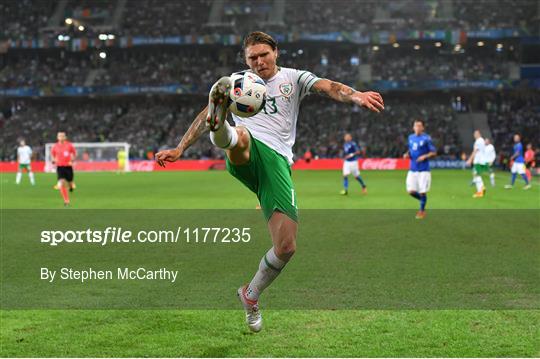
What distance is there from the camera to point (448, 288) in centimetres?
784

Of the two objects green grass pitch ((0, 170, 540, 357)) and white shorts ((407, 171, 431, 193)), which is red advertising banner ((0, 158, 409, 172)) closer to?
→ white shorts ((407, 171, 431, 193))

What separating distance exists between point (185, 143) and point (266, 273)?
5.01ft

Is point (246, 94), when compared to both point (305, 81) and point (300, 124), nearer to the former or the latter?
point (305, 81)

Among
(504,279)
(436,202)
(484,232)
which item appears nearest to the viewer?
(504,279)

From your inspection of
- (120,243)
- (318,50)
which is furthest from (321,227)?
(318,50)

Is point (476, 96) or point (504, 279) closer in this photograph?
point (504, 279)

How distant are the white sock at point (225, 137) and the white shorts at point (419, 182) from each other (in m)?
11.4

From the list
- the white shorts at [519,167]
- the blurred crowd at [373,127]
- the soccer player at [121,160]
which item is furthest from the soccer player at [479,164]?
the soccer player at [121,160]

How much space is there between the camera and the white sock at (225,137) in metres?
4.70

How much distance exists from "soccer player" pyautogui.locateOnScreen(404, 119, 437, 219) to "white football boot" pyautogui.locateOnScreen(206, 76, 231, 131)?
1147cm

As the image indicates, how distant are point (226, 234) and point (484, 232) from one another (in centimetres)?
561

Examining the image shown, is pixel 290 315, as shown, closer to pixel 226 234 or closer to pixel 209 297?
pixel 209 297

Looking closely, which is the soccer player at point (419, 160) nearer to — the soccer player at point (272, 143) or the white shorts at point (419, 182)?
the white shorts at point (419, 182)

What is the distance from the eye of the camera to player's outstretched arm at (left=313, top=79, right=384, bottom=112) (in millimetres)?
4926
